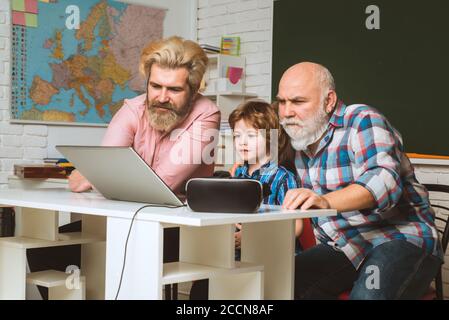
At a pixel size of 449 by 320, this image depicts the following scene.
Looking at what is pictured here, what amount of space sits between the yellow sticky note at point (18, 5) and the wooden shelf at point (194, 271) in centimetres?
328

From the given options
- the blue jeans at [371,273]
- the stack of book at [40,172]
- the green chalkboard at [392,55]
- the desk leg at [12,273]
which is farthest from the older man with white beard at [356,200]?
the stack of book at [40,172]

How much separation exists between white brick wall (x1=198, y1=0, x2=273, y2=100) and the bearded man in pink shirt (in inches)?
87.6

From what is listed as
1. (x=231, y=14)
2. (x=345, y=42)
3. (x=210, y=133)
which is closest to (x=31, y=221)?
(x=210, y=133)

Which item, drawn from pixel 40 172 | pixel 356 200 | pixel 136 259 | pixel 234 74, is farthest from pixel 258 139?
pixel 234 74

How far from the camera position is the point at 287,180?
2.24 m

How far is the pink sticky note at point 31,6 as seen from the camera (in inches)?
178

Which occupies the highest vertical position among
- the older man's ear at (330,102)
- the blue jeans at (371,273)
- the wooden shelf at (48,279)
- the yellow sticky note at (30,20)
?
the yellow sticky note at (30,20)

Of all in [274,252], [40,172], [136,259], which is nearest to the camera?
[136,259]

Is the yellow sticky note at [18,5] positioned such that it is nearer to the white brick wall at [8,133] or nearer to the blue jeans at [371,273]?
the white brick wall at [8,133]

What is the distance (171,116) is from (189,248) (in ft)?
2.75

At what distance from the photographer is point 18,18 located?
4500 millimetres

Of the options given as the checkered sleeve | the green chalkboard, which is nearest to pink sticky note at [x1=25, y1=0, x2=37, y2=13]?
the green chalkboard

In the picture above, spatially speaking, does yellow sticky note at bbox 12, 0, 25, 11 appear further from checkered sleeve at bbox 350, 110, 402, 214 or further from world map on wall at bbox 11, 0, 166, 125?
checkered sleeve at bbox 350, 110, 402, 214

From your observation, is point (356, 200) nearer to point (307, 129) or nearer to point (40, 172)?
point (307, 129)
